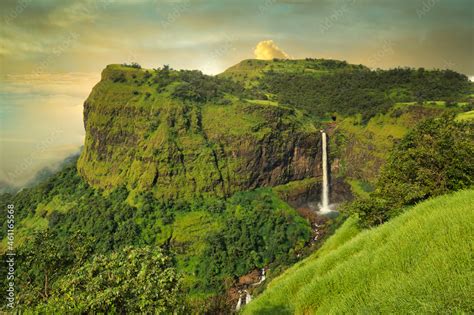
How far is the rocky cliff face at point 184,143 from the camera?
85500 mm

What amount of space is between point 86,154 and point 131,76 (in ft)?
92.5

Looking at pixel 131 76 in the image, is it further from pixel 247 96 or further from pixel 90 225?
pixel 90 225

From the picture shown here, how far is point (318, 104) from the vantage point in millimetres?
132125

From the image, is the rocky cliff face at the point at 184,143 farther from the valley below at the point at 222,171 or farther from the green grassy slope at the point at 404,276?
the green grassy slope at the point at 404,276

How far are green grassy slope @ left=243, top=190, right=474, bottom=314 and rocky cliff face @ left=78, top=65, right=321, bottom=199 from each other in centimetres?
7244

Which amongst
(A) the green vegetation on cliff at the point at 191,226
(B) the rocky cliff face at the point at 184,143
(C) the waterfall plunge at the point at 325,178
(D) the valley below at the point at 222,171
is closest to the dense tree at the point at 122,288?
(D) the valley below at the point at 222,171

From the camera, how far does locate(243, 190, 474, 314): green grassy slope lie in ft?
24.1

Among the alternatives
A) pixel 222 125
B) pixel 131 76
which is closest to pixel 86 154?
pixel 131 76

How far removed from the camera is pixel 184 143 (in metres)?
87.9

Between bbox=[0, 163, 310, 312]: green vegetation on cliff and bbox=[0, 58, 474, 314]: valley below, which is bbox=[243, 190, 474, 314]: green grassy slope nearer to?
bbox=[0, 58, 474, 314]: valley below

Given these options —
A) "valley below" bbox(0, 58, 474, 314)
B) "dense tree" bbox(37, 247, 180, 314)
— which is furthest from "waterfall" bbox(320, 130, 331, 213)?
"dense tree" bbox(37, 247, 180, 314)

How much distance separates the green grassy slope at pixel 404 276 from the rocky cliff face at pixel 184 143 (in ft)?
238

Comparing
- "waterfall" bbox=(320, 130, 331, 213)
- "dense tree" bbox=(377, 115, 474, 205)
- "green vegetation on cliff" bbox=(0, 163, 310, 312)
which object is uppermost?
"dense tree" bbox=(377, 115, 474, 205)

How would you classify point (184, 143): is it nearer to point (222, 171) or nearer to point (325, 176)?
point (222, 171)
